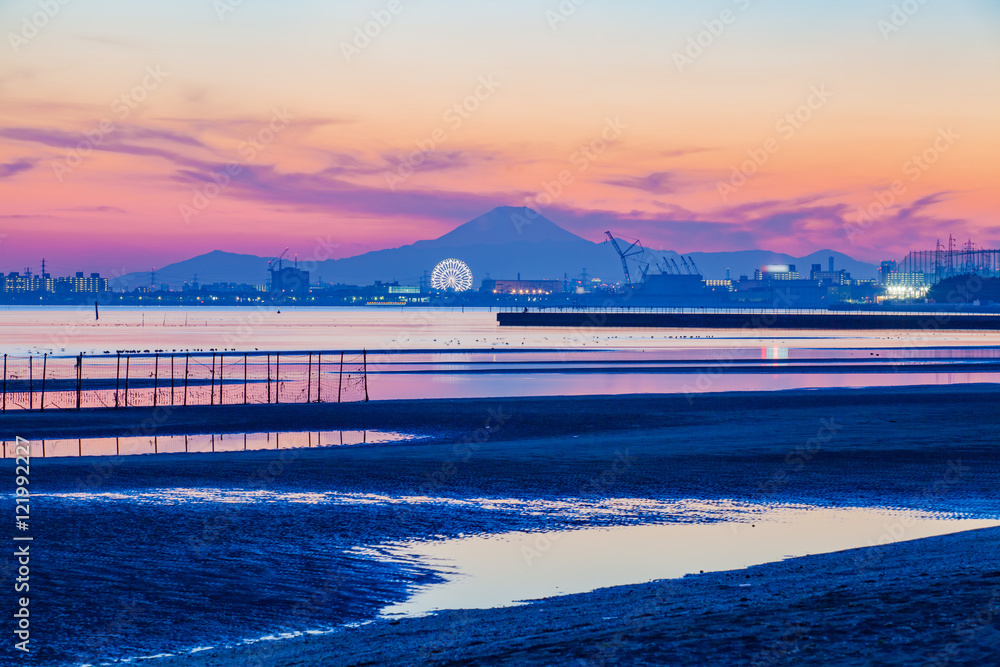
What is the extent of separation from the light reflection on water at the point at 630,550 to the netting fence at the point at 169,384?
28.6 meters

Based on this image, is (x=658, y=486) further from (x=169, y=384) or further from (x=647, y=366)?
(x=647, y=366)

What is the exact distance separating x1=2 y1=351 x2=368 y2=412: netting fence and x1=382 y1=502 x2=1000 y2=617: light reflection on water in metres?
28.6

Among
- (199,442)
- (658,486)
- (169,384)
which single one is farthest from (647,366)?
(658,486)

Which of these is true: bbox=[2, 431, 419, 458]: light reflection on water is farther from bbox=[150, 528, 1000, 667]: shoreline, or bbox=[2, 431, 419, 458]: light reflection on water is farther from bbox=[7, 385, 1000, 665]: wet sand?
bbox=[150, 528, 1000, 667]: shoreline

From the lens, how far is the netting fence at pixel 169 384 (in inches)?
1753

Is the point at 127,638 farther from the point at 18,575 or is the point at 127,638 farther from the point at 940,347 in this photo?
the point at 940,347

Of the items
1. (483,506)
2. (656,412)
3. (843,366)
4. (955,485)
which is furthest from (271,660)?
(843,366)

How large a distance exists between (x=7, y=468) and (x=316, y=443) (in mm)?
8656

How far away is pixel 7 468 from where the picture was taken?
2280 cm

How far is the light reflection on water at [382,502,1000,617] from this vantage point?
517 inches

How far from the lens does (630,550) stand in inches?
609

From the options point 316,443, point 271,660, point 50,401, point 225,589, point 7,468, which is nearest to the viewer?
point 271,660

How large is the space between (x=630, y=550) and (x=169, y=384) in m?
42.9

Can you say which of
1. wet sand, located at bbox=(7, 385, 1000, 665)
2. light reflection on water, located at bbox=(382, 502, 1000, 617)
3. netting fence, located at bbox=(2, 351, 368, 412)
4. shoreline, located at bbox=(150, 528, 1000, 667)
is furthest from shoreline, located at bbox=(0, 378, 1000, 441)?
shoreline, located at bbox=(150, 528, 1000, 667)
